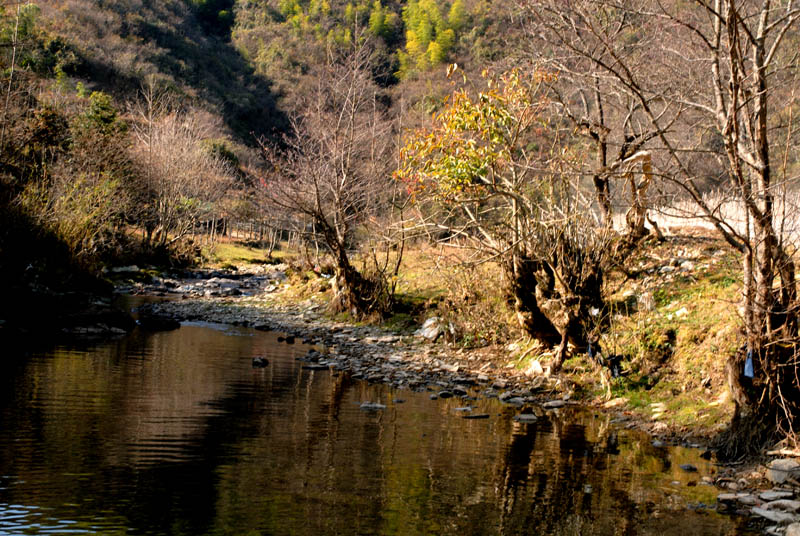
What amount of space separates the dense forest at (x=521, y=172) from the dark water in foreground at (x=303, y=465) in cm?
196

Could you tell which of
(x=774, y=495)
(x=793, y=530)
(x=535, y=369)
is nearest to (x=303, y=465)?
(x=793, y=530)

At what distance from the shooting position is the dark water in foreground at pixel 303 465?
17.3 ft

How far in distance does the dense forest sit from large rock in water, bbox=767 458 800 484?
1.73 ft

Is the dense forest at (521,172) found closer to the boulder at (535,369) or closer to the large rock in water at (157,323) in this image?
the boulder at (535,369)

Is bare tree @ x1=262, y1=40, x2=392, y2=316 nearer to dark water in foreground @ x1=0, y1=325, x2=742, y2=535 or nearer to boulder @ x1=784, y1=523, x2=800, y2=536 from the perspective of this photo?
dark water in foreground @ x1=0, y1=325, x2=742, y2=535

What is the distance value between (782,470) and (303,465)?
15.0 feet

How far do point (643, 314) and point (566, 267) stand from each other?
5.14ft

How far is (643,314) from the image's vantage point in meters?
11.5

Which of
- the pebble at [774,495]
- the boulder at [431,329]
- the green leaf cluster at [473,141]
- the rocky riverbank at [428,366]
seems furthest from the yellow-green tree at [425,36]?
the pebble at [774,495]

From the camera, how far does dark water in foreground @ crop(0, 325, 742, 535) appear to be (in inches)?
207

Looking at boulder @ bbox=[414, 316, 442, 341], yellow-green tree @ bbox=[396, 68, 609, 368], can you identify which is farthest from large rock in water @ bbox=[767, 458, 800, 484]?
boulder @ bbox=[414, 316, 442, 341]

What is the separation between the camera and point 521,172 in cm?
1288

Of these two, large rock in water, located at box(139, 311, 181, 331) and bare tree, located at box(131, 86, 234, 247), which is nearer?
large rock in water, located at box(139, 311, 181, 331)

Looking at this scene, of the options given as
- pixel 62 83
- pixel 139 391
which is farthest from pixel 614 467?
pixel 62 83
